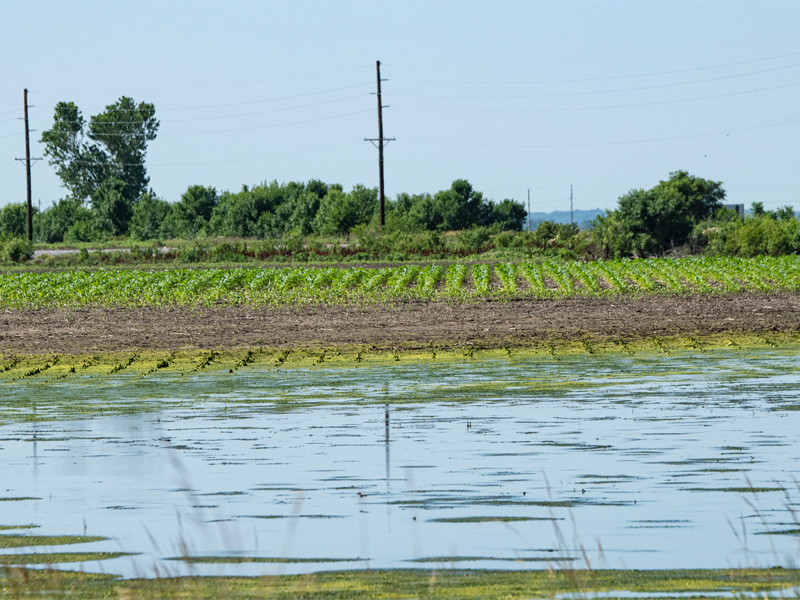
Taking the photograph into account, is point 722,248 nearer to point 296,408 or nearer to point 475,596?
point 296,408

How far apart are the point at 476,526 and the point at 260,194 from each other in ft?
293

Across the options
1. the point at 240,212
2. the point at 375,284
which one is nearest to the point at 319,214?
the point at 240,212

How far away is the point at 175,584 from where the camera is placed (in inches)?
222

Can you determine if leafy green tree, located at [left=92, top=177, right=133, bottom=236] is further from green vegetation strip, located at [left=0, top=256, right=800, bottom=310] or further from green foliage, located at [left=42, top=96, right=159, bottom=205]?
green vegetation strip, located at [left=0, top=256, right=800, bottom=310]

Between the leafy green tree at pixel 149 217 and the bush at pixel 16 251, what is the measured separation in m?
36.2

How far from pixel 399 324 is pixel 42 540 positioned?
1594 cm

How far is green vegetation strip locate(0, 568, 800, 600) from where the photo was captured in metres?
5.45

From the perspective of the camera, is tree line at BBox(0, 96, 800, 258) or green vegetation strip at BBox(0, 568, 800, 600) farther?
tree line at BBox(0, 96, 800, 258)

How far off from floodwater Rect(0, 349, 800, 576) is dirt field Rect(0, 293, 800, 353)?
5.40 metres

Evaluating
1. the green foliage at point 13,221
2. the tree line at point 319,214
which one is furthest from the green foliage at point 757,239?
the green foliage at point 13,221

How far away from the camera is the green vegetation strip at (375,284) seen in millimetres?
28625

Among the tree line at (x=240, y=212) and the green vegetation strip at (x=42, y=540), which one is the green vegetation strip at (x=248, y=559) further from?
the tree line at (x=240, y=212)

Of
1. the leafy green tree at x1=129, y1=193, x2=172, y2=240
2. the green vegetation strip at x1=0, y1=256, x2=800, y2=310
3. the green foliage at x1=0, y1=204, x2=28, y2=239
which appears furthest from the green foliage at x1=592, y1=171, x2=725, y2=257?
the green foliage at x1=0, y1=204, x2=28, y2=239

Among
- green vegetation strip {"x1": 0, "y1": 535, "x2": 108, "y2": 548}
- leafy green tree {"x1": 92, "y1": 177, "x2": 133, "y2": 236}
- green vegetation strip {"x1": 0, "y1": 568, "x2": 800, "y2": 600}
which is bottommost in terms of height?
green vegetation strip {"x1": 0, "y1": 535, "x2": 108, "y2": 548}
